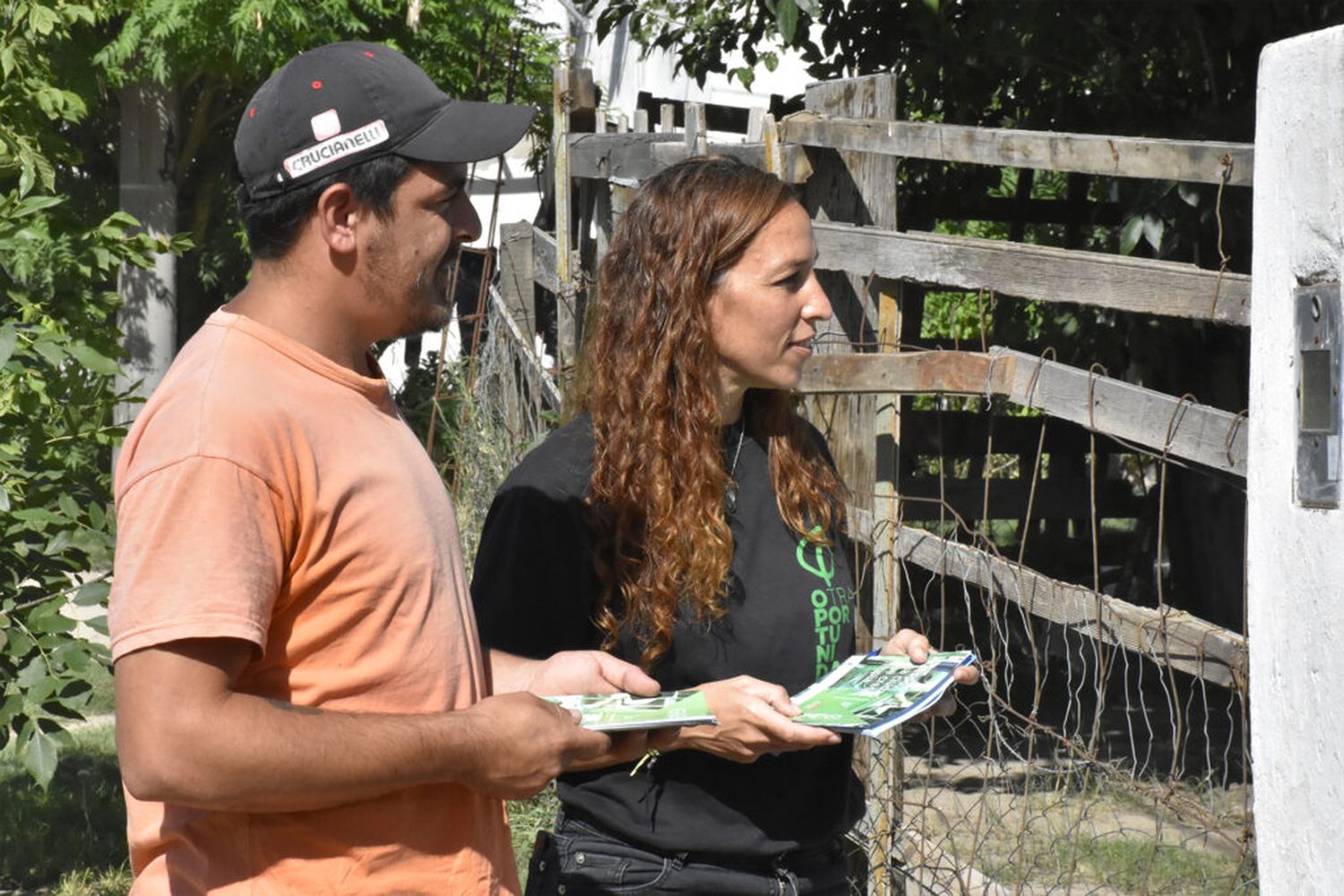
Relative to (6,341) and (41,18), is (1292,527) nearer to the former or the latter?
(6,341)

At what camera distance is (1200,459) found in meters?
3.02

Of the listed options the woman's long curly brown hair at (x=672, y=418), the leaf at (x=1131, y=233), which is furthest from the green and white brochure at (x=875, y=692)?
the leaf at (x=1131, y=233)

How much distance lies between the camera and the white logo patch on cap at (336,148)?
1776 millimetres

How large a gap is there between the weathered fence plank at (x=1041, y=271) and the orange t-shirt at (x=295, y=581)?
175 centimetres

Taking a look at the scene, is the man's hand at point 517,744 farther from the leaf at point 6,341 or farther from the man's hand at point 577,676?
the leaf at point 6,341

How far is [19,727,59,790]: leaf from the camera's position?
3.61 m

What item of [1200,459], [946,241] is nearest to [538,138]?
[946,241]

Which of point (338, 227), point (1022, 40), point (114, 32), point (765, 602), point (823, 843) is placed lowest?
point (823, 843)

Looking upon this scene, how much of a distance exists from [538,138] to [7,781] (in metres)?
6.88

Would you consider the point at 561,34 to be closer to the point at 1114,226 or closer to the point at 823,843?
the point at 1114,226

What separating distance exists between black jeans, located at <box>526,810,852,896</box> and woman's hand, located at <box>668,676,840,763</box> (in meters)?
0.23

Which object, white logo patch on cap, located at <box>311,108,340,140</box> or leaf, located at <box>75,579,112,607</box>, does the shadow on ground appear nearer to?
leaf, located at <box>75,579,112,607</box>

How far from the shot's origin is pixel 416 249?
1816 millimetres

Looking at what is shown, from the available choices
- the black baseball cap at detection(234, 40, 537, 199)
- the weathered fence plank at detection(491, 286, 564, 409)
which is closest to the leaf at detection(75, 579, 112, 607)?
the black baseball cap at detection(234, 40, 537, 199)
